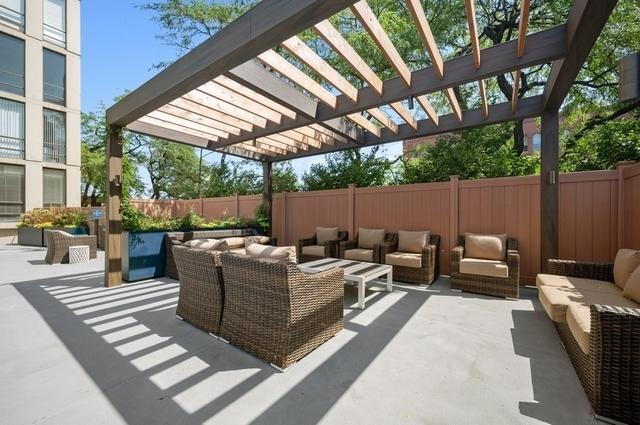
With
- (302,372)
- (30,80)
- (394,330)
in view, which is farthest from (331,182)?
(30,80)

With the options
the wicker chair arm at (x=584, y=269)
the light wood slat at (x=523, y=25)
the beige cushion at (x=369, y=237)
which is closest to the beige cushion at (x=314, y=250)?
the beige cushion at (x=369, y=237)

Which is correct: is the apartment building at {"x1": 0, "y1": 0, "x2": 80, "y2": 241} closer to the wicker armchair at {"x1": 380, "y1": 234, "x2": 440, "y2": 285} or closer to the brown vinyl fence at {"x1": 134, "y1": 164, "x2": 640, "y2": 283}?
the brown vinyl fence at {"x1": 134, "y1": 164, "x2": 640, "y2": 283}

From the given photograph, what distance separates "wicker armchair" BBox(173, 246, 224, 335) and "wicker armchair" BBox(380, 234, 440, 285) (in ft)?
10.3

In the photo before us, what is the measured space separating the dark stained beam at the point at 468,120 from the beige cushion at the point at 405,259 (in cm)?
218

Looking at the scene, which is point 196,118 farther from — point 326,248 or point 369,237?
point 369,237

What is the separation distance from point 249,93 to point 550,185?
14.4 feet

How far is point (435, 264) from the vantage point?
5133 mm

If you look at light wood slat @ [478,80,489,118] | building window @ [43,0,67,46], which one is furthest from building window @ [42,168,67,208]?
light wood slat @ [478,80,489,118]

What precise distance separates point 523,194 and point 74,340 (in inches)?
243

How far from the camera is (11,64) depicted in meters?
11.1

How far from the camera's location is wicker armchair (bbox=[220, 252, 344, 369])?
2215 millimetres

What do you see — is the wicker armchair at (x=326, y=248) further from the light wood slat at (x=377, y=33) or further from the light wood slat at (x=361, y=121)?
the light wood slat at (x=377, y=33)

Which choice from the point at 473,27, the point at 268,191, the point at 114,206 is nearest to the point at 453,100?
the point at 473,27

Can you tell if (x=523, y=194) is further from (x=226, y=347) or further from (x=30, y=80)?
(x=30, y=80)
